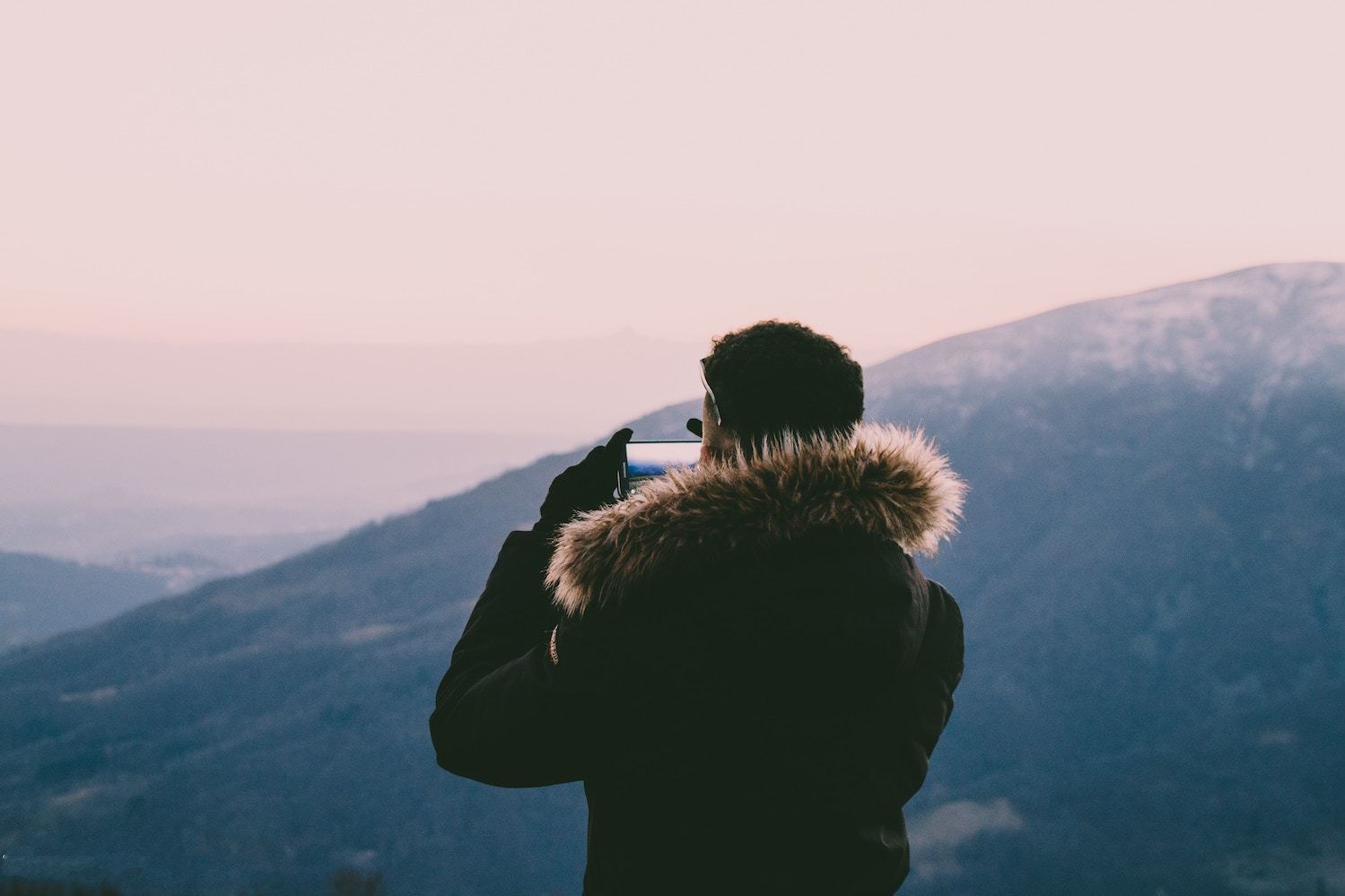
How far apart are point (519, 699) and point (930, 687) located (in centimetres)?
100

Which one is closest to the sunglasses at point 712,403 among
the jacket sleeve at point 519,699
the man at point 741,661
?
the man at point 741,661

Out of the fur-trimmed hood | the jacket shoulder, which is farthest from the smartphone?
the jacket shoulder

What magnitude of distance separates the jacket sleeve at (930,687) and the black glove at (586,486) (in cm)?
82

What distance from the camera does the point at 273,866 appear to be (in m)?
175

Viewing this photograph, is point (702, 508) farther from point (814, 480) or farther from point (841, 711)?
point (841, 711)

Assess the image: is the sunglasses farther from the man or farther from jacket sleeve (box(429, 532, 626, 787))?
jacket sleeve (box(429, 532, 626, 787))

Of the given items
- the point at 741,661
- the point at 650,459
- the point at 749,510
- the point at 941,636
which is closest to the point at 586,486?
the point at 650,459

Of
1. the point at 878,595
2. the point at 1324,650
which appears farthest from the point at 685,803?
the point at 1324,650

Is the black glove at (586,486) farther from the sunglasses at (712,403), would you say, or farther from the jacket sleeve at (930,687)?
the jacket sleeve at (930,687)

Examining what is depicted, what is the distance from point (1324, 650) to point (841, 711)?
225425 millimetres

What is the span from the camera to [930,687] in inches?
111

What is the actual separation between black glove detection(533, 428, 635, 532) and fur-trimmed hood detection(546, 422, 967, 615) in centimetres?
9

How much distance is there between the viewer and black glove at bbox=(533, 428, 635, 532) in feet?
9.12

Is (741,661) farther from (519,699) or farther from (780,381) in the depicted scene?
(780,381)
